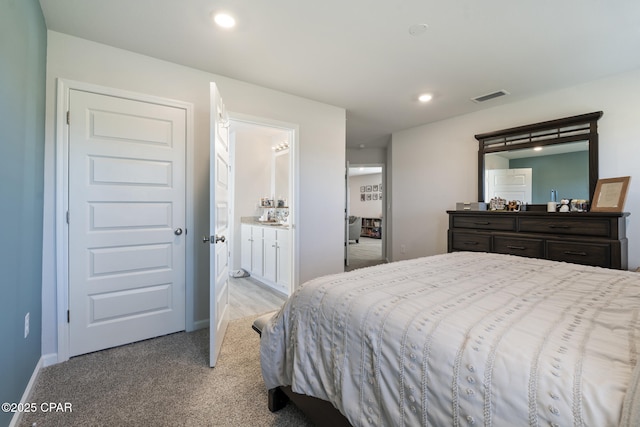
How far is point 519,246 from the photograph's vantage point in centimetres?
295

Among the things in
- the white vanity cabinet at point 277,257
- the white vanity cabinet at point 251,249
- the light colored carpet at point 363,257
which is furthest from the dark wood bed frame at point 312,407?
the light colored carpet at point 363,257

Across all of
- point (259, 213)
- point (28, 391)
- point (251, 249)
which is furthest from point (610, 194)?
point (28, 391)

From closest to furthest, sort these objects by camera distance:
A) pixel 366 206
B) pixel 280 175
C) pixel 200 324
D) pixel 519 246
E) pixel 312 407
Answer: pixel 312 407 → pixel 200 324 → pixel 519 246 → pixel 280 175 → pixel 366 206

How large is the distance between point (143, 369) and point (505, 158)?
4.31 metres

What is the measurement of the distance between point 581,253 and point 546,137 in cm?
140

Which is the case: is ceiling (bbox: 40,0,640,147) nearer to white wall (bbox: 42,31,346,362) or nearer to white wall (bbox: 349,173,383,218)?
white wall (bbox: 42,31,346,362)

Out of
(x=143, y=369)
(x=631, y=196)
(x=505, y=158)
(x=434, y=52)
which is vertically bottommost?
(x=143, y=369)

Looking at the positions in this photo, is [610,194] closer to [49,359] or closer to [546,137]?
[546,137]

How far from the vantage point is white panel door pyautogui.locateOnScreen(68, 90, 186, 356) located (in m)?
2.08

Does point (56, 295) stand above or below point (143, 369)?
above

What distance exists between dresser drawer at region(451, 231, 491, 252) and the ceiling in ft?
5.50

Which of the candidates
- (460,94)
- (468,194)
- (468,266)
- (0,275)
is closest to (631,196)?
(468,194)

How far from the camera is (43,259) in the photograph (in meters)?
1.94

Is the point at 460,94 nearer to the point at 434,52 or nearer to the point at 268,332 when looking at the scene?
the point at 434,52
